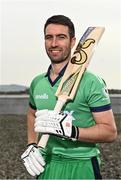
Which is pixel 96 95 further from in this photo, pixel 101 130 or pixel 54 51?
pixel 54 51

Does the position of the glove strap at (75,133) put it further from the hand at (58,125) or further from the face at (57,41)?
the face at (57,41)

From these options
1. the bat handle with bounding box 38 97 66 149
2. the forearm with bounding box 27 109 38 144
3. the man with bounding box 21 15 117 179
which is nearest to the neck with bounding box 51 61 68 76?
the man with bounding box 21 15 117 179

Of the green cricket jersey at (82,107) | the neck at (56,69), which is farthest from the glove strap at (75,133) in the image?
the neck at (56,69)

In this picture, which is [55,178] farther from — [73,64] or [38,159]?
[73,64]

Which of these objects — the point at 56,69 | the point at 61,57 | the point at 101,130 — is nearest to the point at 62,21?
the point at 61,57

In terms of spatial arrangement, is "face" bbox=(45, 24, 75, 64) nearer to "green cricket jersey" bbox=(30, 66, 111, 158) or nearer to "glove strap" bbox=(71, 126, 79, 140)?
"green cricket jersey" bbox=(30, 66, 111, 158)

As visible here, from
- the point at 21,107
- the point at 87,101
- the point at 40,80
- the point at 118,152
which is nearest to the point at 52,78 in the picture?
the point at 40,80

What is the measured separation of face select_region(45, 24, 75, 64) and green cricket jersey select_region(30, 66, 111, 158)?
0.71 feet

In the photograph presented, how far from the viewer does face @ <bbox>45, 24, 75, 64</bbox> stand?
3.70 meters

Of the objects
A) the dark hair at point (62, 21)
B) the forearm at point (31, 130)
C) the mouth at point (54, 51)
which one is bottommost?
the forearm at point (31, 130)

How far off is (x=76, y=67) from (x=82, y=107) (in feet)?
1.36

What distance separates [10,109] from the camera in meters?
25.7

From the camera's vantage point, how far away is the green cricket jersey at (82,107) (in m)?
3.60

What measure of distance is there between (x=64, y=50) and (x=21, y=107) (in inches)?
861
